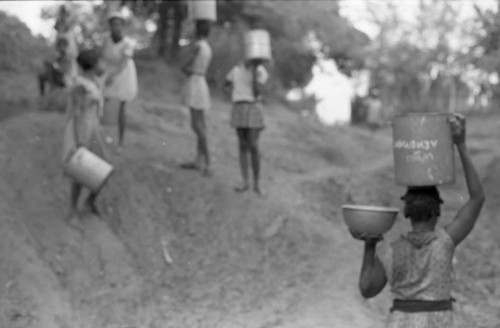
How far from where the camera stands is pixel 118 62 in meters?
7.80

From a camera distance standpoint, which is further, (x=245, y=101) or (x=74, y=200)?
(x=245, y=101)

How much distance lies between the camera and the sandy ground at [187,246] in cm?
568

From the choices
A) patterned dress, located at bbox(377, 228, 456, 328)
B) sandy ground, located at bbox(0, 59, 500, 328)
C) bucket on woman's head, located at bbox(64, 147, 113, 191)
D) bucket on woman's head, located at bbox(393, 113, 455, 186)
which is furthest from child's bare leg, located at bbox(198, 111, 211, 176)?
patterned dress, located at bbox(377, 228, 456, 328)

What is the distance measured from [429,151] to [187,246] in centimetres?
413

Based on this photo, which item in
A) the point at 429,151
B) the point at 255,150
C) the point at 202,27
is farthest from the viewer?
the point at 202,27

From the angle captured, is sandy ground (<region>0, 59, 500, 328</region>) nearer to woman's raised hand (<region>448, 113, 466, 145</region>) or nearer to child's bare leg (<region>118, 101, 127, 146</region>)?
child's bare leg (<region>118, 101, 127, 146</region>)

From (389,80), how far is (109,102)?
22738 mm

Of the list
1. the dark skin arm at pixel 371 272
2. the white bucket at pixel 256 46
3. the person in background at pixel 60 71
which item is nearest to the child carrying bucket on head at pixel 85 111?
the person in background at pixel 60 71

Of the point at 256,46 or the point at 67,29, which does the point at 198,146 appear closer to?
the point at 256,46

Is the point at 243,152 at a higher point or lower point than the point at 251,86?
lower

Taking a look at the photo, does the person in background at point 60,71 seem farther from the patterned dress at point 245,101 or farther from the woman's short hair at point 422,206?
the woman's short hair at point 422,206

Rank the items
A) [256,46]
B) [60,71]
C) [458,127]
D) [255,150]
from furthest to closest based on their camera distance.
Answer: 1. [60,71]
2. [255,150]
3. [256,46]
4. [458,127]

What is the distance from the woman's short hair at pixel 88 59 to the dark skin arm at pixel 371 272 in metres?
4.18

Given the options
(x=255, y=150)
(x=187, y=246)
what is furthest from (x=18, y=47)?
(x=187, y=246)
